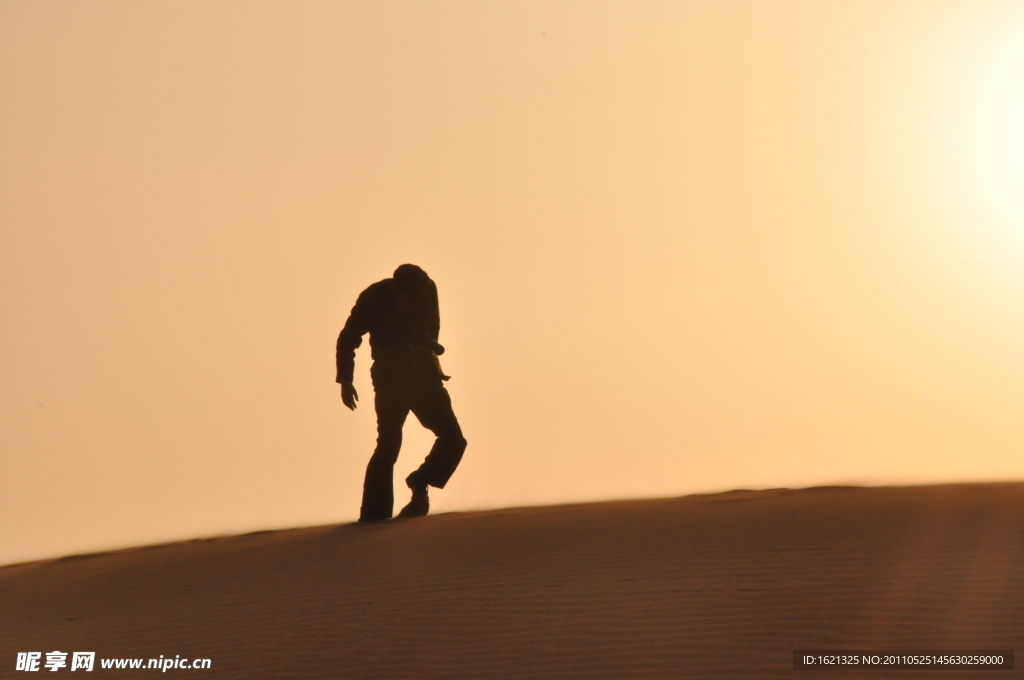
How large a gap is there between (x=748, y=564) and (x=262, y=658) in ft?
7.02

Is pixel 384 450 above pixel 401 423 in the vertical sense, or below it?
below

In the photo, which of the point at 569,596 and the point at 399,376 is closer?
the point at 569,596

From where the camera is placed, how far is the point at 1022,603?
3891mm

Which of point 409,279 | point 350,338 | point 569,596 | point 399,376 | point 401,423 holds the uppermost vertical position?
point 409,279

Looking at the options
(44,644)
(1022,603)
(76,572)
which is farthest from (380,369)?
(1022,603)

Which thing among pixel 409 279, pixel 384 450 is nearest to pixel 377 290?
pixel 409 279

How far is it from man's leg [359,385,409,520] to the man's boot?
126mm

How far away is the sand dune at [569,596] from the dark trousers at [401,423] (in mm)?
415

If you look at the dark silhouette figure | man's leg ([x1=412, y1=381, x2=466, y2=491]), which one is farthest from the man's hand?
man's leg ([x1=412, y1=381, x2=466, y2=491])

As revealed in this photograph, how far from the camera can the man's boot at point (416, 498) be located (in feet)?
22.7

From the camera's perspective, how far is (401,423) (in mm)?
6914

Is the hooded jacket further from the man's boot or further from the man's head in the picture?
the man's boot

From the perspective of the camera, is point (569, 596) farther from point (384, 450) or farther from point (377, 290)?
point (377, 290)

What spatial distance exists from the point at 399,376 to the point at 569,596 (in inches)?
108
